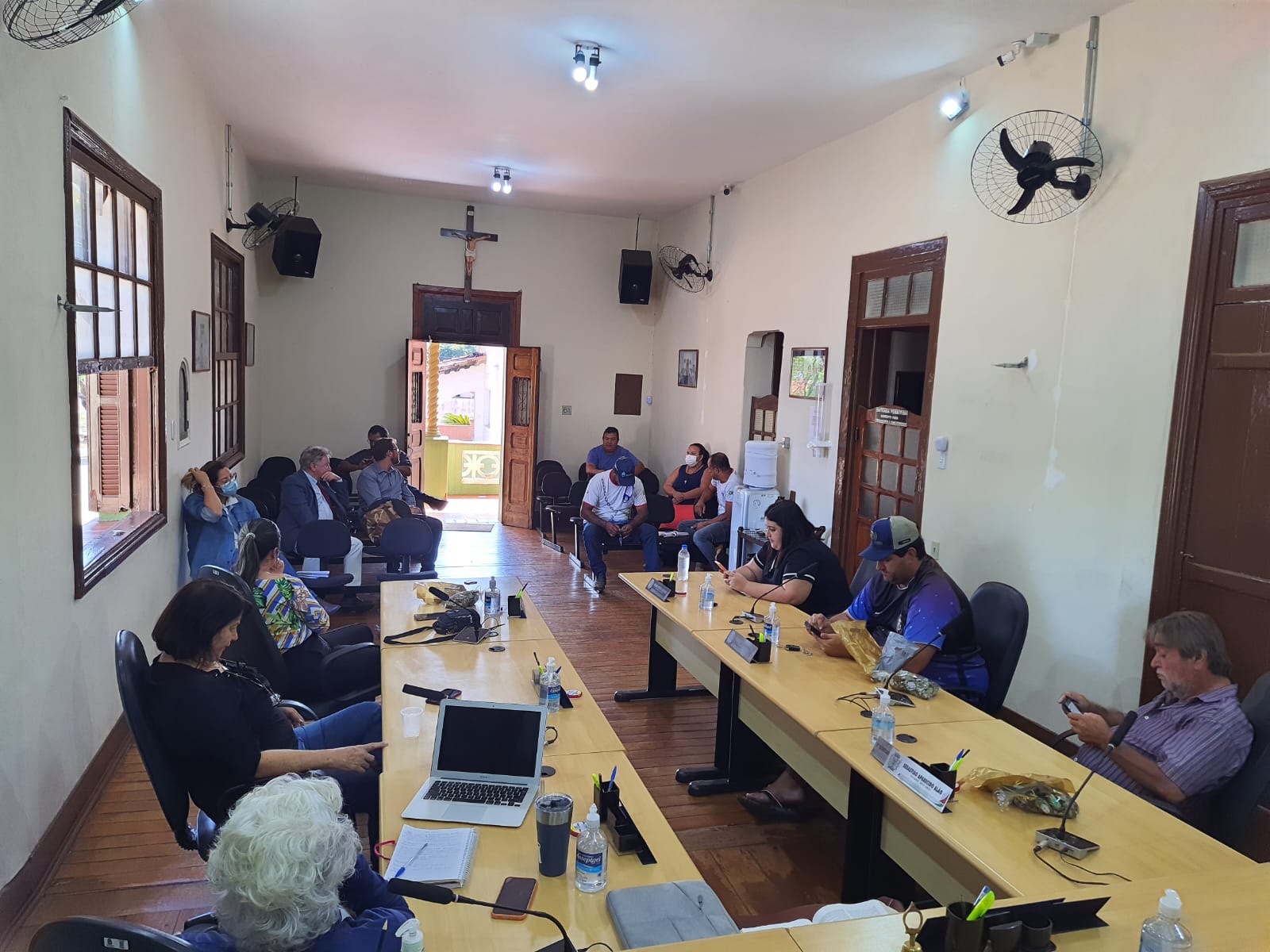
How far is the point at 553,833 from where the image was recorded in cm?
178

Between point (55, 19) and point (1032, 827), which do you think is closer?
point (1032, 827)

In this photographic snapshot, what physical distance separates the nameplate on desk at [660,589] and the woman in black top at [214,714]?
1963 millimetres

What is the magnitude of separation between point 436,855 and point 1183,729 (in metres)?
2.12

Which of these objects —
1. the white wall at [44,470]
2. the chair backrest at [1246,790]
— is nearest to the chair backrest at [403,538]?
the white wall at [44,470]

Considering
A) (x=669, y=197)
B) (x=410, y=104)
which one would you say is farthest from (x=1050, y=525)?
(x=669, y=197)

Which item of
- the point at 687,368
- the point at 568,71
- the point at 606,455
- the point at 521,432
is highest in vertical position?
the point at 568,71

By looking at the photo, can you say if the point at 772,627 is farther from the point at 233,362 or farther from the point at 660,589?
the point at 233,362

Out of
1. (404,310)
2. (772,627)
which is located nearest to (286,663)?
(772,627)

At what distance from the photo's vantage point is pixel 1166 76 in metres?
3.52

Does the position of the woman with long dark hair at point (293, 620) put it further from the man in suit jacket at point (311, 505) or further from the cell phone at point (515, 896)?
the man in suit jacket at point (311, 505)

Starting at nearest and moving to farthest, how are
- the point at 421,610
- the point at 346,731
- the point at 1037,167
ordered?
the point at 346,731 → the point at 421,610 → the point at 1037,167

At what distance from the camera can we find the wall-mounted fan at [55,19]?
2.33m

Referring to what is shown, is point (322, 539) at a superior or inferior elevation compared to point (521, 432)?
inferior

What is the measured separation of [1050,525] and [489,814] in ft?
10.8
